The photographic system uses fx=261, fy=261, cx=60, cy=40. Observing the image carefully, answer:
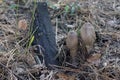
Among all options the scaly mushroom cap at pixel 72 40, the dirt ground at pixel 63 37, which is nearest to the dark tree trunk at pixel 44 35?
the dirt ground at pixel 63 37

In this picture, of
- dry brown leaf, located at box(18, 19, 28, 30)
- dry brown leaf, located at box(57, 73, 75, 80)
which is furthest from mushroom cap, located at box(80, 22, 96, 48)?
dry brown leaf, located at box(18, 19, 28, 30)

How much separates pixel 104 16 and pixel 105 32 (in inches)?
15.5

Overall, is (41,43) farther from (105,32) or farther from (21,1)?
(21,1)

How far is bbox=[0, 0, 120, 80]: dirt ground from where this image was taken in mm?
1784

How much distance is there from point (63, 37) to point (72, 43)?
354 mm

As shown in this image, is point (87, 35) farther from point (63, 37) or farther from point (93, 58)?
point (63, 37)

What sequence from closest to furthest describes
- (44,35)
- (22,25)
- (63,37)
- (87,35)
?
(87,35)
(44,35)
(63,37)
(22,25)

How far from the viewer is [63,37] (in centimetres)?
213

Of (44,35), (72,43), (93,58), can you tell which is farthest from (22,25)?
(93,58)

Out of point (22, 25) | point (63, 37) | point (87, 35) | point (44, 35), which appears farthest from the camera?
point (22, 25)

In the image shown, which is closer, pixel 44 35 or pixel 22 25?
pixel 44 35

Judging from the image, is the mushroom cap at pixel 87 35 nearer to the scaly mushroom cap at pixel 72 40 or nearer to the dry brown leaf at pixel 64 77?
the scaly mushroom cap at pixel 72 40

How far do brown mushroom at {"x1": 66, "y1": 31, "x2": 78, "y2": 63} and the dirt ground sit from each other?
67mm

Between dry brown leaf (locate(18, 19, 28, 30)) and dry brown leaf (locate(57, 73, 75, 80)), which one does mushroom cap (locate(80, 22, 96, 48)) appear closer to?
dry brown leaf (locate(57, 73, 75, 80))
